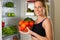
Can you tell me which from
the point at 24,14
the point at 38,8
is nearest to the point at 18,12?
the point at 24,14

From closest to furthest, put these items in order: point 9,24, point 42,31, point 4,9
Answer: point 42,31 < point 9,24 < point 4,9

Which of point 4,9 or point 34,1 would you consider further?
point 4,9

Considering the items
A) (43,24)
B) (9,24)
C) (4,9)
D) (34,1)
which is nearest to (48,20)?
(43,24)

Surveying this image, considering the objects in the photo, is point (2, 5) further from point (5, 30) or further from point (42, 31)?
point (42, 31)

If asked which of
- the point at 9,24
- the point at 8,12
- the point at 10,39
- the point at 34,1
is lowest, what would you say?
the point at 10,39

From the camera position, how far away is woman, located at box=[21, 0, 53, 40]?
0.85 m

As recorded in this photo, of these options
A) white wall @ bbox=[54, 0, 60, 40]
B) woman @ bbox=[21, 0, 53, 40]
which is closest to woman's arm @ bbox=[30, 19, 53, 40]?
woman @ bbox=[21, 0, 53, 40]

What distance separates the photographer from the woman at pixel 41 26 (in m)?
0.85

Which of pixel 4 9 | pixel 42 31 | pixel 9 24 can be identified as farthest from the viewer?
pixel 4 9

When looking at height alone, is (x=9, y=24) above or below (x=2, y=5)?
below

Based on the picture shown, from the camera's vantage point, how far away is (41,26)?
0.86 metres

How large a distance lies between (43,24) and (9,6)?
0.79 metres

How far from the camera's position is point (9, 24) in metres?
1.30

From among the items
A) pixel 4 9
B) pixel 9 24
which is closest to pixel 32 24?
pixel 9 24
